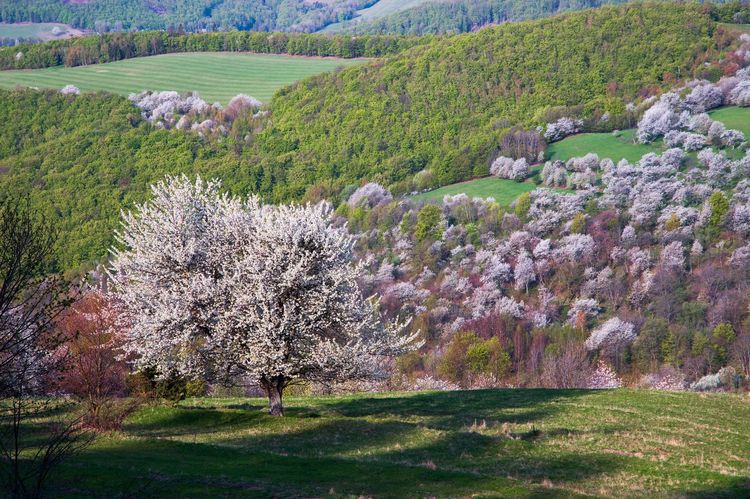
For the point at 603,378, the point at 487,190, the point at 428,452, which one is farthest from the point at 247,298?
the point at 487,190

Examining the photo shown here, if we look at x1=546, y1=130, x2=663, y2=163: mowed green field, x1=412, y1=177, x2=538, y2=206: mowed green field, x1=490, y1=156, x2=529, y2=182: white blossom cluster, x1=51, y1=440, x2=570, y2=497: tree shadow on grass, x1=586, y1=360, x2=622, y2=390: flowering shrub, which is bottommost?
x1=586, y1=360, x2=622, y2=390: flowering shrub

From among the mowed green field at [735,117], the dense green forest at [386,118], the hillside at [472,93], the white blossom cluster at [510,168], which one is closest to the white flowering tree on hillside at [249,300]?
the white blossom cluster at [510,168]

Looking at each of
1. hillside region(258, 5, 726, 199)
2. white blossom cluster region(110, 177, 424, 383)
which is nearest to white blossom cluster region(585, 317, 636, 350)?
hillside region(258, 5, 726, 199)

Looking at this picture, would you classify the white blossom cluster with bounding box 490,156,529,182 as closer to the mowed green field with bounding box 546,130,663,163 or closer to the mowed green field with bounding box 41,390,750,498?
the mowed green field with bounding box 546,130,663,163

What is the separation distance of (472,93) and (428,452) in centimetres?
16442

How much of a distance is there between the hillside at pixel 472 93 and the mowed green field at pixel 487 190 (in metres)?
7.19

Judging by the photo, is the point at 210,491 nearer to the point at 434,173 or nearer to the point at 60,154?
the point at 434,173

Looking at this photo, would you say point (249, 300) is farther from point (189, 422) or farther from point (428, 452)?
point (428, 452)

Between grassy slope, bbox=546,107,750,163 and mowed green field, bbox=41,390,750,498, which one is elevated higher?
mowed green field, bbox=41,390,750,498

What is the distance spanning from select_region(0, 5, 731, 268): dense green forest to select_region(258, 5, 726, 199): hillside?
0.28 m

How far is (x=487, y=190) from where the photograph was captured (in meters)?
147

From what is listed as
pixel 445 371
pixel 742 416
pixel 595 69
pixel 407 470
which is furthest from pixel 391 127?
pixel 407 470

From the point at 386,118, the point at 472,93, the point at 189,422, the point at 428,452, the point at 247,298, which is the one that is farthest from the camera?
the point at 472,93

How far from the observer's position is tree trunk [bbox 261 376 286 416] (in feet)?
122
